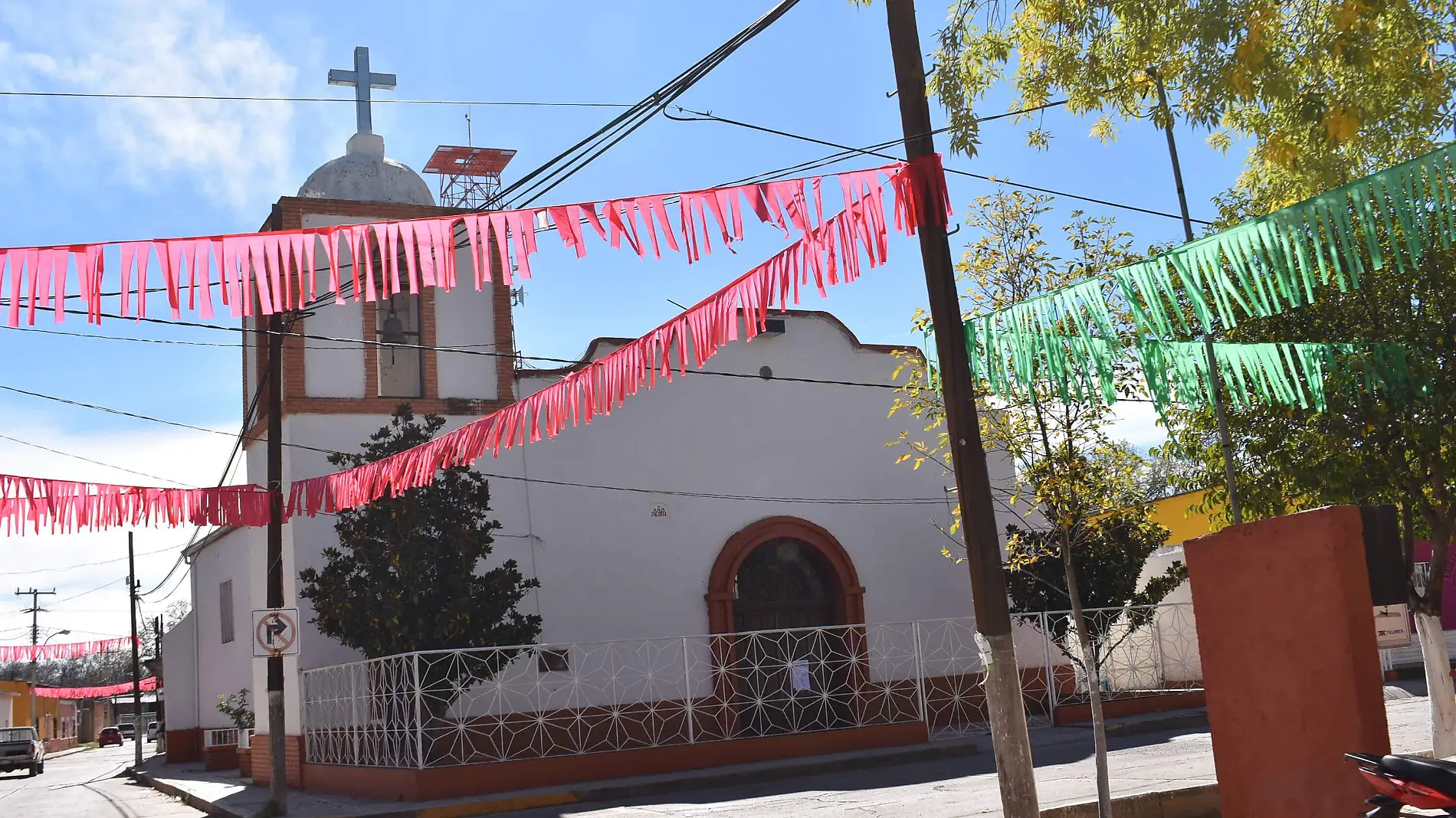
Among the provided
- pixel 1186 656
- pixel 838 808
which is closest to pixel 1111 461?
pixel 838 808

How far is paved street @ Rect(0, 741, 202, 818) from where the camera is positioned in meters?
19.8

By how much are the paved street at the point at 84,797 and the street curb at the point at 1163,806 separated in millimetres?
A: 13598

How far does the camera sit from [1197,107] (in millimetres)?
9039

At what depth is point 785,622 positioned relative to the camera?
21172 mm

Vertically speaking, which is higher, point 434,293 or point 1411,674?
point 434,293

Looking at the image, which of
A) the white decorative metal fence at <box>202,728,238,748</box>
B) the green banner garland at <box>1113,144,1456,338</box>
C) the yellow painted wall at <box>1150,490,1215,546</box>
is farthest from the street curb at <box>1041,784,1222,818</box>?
the white decorative metal fence at <box>202,728,238,748</box>

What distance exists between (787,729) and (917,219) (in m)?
14.1

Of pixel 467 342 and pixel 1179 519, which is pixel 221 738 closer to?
pixel 467 342

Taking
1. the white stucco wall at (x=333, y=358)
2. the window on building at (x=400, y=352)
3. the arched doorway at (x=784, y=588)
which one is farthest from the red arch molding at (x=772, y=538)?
the white stucco wall at (x=333, y=358)

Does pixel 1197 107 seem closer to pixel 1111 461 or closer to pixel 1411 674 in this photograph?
pixel 1111 461

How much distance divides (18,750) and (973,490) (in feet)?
126

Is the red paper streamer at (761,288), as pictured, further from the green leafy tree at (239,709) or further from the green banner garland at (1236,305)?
the green leafy tree at (239,709)

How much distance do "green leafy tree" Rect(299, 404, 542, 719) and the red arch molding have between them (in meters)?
3.69

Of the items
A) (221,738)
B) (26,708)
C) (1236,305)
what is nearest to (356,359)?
(221,738)
